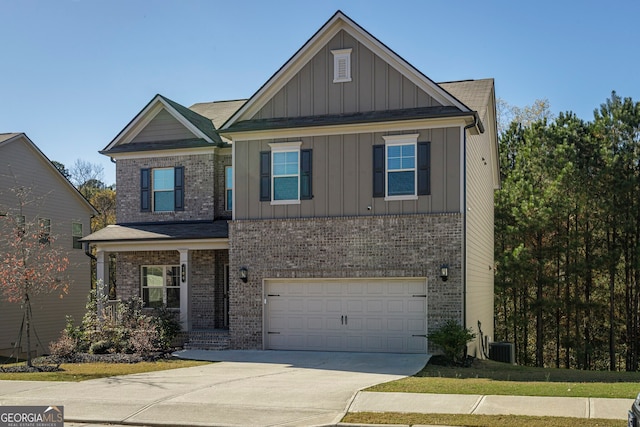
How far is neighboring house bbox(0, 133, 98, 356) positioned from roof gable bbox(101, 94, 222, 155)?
4746mm

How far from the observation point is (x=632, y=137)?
2867cm

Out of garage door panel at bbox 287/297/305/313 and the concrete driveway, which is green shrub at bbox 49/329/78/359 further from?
garage door panel at bbox 287/297/305/313

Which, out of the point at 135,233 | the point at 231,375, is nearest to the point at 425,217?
the point at 231,375

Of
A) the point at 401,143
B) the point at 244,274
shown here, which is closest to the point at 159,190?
the point at 244,274

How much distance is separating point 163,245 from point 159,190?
8.41 feet

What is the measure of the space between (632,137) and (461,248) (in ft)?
45.9

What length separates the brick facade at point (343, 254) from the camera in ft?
60.7

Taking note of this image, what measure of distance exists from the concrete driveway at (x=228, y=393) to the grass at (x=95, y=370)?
2.21ft

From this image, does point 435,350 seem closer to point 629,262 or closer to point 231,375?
point 231,375

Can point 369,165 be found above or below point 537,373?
above

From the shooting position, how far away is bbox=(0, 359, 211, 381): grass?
15212 mm

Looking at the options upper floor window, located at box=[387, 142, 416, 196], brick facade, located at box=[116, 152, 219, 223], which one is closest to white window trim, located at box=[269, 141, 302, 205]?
upper floor window, located at box=[387, 142, 416, 196]

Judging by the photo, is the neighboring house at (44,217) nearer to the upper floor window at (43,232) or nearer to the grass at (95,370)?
the upper floor window at (43,232)

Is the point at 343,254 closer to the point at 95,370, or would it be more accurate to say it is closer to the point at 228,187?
the point at 228,187
